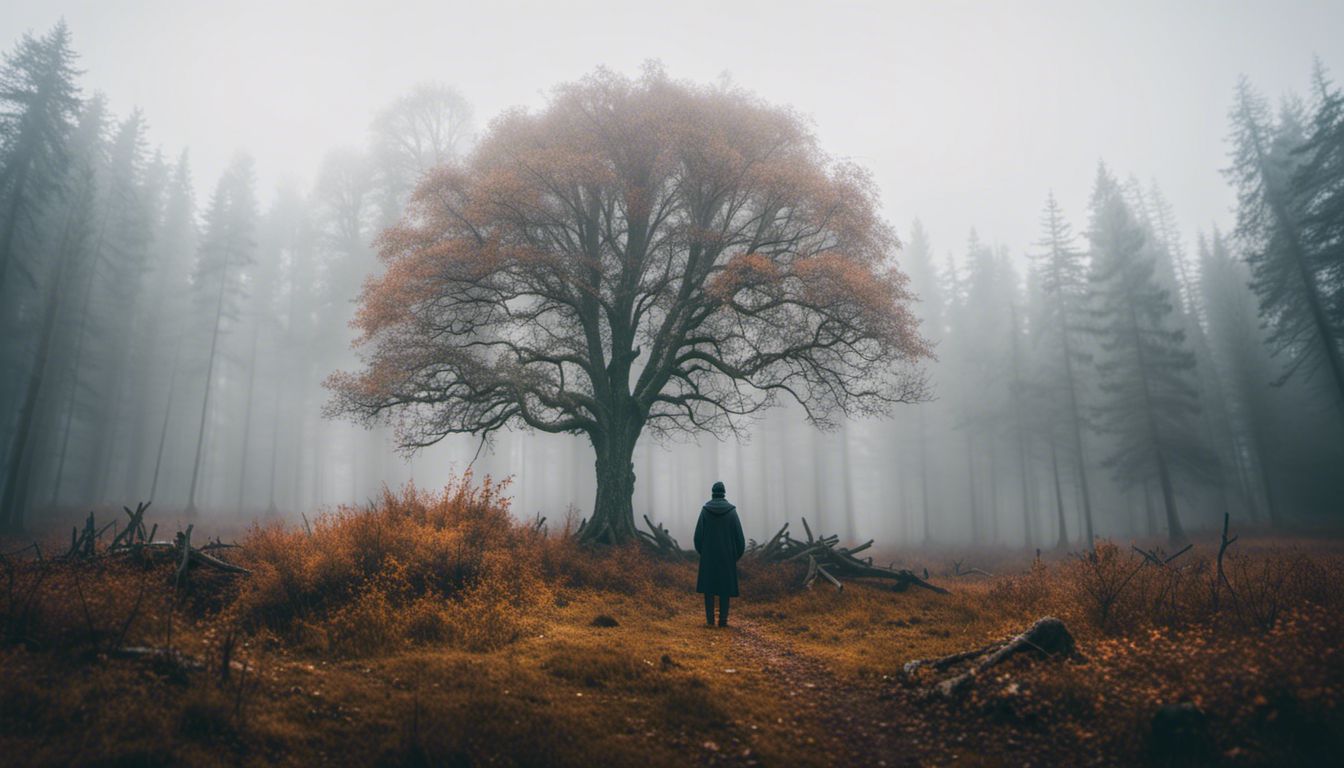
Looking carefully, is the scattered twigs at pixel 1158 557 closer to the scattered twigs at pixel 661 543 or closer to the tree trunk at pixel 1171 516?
the scattered twigs at pixel 661 543

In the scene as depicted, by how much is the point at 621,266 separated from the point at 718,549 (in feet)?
30.9

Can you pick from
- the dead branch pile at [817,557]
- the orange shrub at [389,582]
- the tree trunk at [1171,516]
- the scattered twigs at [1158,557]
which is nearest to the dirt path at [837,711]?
the orange shrub at [389,582]

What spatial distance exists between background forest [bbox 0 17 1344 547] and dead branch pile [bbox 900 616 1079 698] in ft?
43.0

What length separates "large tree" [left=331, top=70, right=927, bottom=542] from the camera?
1270 centimetres

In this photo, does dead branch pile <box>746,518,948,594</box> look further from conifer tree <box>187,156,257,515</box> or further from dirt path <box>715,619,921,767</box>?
conifer tree <box>187,156,257,515</box>

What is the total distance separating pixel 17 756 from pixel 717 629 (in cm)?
750

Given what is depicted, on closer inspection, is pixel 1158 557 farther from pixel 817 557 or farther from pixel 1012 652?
pixel 1012 652

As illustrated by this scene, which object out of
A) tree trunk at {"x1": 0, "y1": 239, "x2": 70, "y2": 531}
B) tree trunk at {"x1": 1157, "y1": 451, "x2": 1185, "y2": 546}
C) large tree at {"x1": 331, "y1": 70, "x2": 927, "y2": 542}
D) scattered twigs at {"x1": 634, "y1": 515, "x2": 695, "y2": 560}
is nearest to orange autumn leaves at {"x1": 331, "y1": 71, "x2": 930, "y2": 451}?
large tree at {"x1": 331, "y1": 70, "x2": 927, "y2": 542}

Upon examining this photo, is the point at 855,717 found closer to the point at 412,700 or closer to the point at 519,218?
the point at 412,700

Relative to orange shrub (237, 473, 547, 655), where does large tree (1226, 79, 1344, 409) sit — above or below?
above

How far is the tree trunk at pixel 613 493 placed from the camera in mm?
13953

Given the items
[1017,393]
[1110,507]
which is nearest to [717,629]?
[1017,393]

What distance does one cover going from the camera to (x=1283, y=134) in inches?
1136

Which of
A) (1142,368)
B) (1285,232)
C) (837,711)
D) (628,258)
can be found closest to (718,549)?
(837,711)
